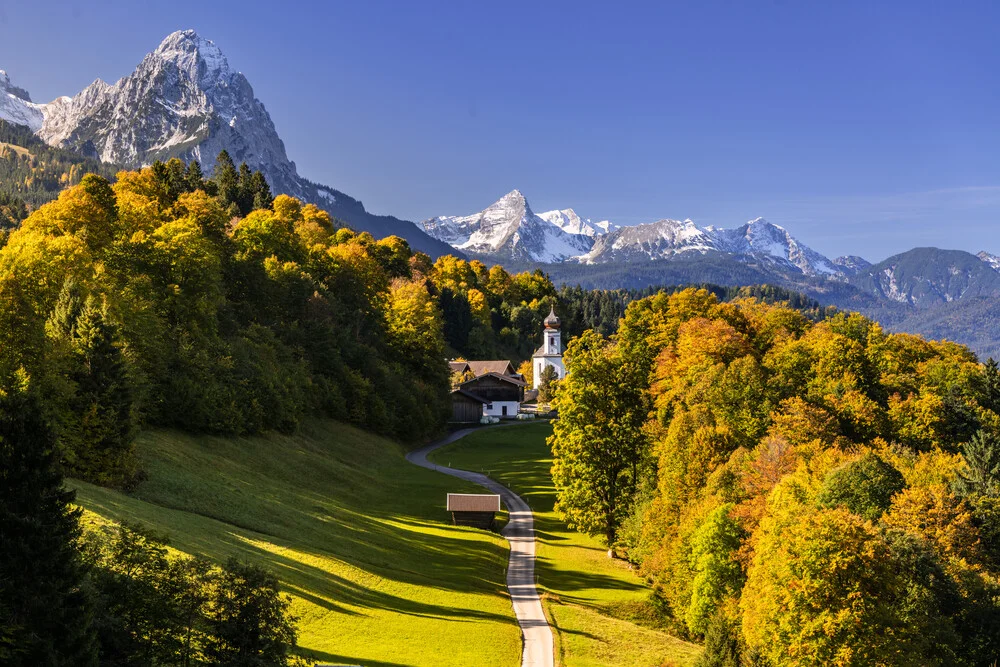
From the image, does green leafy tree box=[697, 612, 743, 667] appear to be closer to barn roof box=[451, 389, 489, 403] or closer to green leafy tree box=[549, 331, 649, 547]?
green leafy tree box=[549, 331, 649, 547]

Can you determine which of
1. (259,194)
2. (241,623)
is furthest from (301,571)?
(259,194)

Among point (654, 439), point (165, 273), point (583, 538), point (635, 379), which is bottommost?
point (583, 538)

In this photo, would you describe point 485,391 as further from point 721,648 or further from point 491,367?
point 721,648

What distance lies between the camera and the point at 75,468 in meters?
39.6

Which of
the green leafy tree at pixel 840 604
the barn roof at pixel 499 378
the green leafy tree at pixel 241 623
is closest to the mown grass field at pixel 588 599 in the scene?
the green leafy tree at pixel 840 604

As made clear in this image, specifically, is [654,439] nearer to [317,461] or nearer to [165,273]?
[317,461]

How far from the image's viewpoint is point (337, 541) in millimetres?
44656

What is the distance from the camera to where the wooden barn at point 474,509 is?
5969cm

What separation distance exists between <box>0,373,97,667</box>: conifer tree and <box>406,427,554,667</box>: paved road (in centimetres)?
1960

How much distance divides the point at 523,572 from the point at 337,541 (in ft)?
Answer: 40.0

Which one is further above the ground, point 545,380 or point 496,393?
point 545,380

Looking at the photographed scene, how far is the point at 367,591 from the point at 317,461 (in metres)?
29.0

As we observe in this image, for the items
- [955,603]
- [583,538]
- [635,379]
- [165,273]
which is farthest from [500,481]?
[955,603]

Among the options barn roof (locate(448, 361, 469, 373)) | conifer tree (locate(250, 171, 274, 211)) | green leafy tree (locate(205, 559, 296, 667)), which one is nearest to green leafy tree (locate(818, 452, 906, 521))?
green leafy tree (locate(205, 559, 296, 667))
